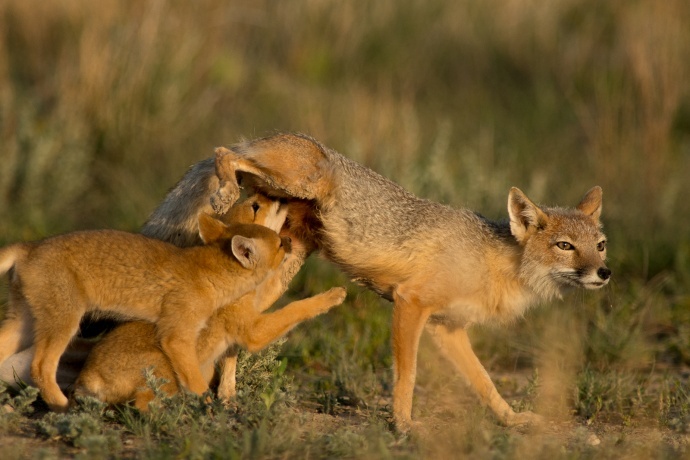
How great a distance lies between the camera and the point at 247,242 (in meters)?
5.73

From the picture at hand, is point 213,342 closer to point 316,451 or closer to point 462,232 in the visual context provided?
point 316,451

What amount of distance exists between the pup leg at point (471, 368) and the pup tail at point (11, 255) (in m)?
2.89

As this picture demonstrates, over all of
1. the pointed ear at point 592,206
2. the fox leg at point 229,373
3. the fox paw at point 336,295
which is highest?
the pointed ear at point 592,206

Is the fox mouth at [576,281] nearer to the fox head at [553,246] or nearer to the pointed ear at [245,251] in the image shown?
the fox head at [553,246]

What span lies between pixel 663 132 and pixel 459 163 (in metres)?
2.42

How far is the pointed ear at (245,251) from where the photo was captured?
5711 mm

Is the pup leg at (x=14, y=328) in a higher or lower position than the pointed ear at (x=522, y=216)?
lower

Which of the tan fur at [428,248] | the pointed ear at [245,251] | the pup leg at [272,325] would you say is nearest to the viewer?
the pointed ear at [245,251]

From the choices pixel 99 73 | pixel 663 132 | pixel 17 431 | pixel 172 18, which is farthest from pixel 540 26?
pixel 17 431

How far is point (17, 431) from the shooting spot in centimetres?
522

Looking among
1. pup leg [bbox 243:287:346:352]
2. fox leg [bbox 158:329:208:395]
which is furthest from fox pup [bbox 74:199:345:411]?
fox leg [bbox 158:329:208:395]

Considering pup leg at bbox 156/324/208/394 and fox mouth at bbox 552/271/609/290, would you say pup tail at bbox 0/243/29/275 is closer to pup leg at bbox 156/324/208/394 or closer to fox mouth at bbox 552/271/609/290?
pup leg at bbox 156/324/208/394

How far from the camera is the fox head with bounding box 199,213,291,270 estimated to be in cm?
576

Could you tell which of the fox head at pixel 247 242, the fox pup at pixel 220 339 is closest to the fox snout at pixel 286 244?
the fox head at pixel 247 242
